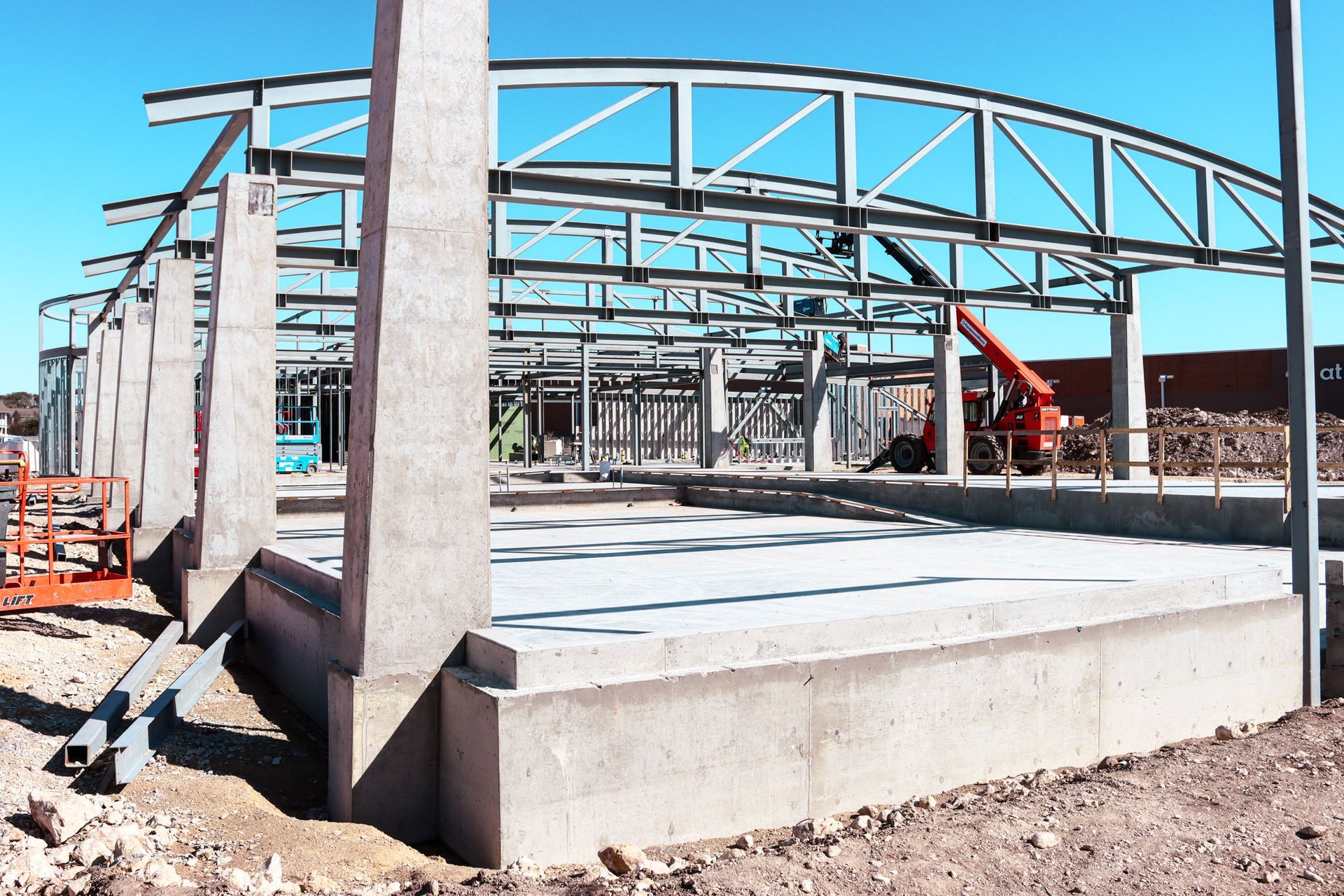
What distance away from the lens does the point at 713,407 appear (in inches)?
1449

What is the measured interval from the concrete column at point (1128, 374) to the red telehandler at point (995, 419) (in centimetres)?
147

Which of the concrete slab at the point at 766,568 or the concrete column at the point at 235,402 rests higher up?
the concrete column at the point at 235,402

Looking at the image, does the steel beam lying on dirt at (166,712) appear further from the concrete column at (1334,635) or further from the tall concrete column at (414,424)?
the concrete column at (1334,635)

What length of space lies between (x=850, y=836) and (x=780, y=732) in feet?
2.45

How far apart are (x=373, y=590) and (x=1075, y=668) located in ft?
17.0

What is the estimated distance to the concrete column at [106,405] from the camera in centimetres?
2327

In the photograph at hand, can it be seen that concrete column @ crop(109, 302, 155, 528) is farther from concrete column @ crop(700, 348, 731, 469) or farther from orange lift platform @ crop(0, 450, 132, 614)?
concrete column @ crop(700, 348, 731, 469)

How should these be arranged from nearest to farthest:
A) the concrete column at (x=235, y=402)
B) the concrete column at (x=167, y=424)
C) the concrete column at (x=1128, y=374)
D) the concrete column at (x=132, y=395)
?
the concrete column at (x=235, y=402) < the concrete column at (x=167, y=424) < the concrete column at (x=132, y=395) < the concrete column at (x=1128, y=374)

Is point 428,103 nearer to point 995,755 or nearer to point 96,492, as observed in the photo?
point 995,755

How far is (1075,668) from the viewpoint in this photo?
7941 mm

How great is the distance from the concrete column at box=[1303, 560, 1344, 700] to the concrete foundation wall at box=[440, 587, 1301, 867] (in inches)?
93.5

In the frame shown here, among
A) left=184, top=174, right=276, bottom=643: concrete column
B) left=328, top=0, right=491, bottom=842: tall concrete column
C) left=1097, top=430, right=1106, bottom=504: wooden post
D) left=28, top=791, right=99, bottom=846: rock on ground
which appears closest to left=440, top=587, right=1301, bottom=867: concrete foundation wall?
left=328, top=0, right=491, bottom=842: tall concrete column

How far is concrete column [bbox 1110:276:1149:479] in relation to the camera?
79.6ft

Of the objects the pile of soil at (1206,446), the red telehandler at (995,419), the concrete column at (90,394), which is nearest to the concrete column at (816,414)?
the red telehandler at (995,419)
